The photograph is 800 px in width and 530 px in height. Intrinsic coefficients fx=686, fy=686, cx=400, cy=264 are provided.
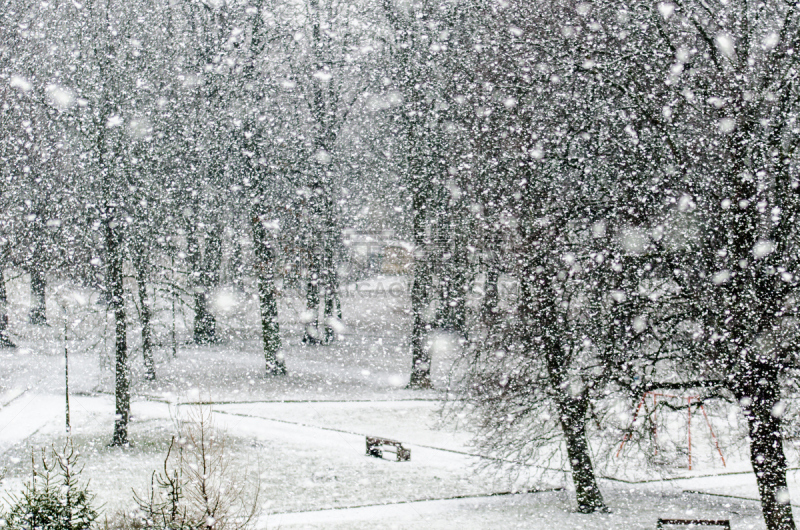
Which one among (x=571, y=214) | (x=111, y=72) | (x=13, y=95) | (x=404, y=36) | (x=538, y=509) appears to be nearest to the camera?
(x=571, y=214)

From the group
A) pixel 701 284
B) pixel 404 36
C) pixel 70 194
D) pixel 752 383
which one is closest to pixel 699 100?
pixel 701 284

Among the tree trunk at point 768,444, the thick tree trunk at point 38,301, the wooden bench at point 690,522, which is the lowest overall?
the wooden bench at point 690,522

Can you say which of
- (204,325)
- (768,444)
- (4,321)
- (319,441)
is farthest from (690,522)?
Result: (4,321)

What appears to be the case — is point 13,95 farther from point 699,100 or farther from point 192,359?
point 699,100

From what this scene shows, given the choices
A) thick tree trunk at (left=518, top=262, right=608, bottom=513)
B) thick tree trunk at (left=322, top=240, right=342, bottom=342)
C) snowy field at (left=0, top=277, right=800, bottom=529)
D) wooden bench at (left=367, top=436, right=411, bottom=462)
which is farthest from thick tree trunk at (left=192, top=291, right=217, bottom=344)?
thick tree trunk at (left=518, top=262, right=608, bottom=513)

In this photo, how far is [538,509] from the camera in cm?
1028

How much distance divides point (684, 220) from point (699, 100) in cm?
165

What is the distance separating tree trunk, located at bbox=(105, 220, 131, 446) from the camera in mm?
13438

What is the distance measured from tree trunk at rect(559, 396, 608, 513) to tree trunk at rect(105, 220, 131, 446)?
8.57 m

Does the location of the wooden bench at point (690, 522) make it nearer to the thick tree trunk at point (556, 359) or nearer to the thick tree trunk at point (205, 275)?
the thick tree trunk at point (556, 359)

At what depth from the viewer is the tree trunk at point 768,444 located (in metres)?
7.92

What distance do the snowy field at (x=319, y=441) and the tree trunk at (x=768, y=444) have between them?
1.81 meters

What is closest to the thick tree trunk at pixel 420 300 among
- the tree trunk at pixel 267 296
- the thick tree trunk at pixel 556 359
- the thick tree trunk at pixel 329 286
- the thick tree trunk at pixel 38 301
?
the tree trunk at pixel 267 296

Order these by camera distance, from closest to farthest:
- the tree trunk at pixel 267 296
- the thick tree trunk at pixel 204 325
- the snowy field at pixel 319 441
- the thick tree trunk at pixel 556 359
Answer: the thick tree trunk at pixel 556 359, the snowy field at pixel 319 441, the tree trunk at pixel 267 296, the thick tree trunk at pixel 204 325
